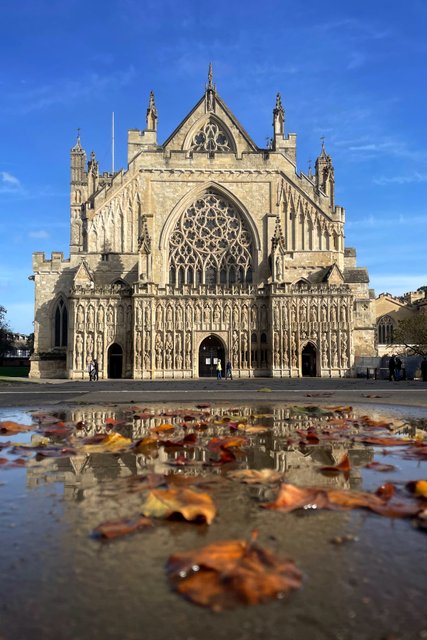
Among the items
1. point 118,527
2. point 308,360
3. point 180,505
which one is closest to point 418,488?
point 180,505

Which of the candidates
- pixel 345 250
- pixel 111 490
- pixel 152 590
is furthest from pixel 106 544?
pixel 345 250

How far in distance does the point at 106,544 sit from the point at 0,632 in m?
1.08

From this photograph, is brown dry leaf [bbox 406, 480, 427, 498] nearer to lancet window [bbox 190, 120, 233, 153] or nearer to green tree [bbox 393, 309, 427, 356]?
green tree [bbox 393, 309, 427, 356]

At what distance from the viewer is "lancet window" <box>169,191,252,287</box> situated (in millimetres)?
43250

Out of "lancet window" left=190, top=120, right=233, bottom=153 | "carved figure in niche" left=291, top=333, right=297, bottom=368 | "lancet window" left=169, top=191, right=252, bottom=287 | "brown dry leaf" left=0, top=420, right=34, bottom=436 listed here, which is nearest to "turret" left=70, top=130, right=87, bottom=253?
"lancet window" left=169, top=191, right=252, bottom=287

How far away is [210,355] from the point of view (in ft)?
136

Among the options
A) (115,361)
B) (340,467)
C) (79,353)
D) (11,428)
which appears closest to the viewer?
(340,467)

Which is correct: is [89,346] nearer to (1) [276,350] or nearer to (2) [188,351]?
(2) [188,351]

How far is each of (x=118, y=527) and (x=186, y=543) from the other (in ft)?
1.75

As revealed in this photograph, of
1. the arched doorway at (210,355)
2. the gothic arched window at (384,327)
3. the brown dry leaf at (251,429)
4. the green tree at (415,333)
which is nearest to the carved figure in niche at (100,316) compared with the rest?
the arched doorway at (210,355)

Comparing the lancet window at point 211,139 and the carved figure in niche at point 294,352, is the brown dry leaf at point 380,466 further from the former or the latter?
the lancet window at point 211,139

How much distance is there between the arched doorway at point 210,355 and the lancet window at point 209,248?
482 centimetres

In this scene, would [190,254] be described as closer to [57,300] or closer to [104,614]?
[57,300]

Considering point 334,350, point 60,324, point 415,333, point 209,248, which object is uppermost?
point 209,248
